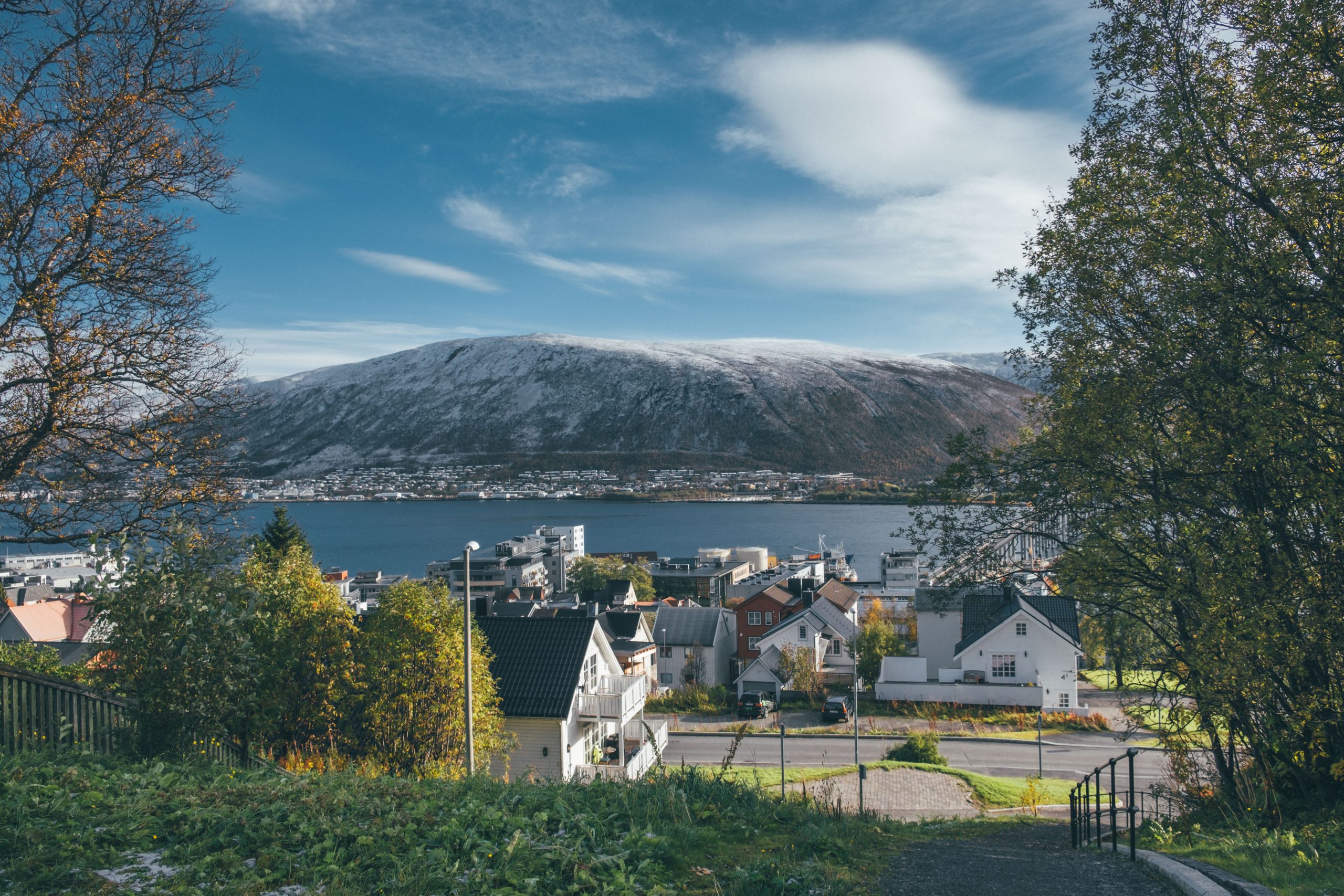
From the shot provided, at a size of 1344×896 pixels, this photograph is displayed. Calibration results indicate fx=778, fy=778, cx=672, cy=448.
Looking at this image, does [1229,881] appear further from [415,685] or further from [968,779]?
[968,779]

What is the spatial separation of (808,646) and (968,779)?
18150mm

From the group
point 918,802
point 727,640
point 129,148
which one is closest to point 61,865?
point 129,148

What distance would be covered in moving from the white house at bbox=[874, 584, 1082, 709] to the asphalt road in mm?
5528

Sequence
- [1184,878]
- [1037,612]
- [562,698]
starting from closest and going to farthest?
1. [1184,878]
2. [562,698]
3. [1037,612]

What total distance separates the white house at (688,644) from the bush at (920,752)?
700 inches

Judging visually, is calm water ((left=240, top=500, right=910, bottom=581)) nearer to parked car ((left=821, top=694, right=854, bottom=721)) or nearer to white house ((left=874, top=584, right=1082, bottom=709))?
white house ((left=874, top=584, right=1082, bottom=709))

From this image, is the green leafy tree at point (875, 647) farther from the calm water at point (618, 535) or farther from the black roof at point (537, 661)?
the calm water at point (618, 535)

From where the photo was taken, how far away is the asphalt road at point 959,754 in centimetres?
2550

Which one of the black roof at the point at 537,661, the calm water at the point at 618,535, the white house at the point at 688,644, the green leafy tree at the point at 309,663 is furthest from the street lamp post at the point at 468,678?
the calm water at the point at 618,535

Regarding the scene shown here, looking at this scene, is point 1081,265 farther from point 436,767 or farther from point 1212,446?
point 436,767

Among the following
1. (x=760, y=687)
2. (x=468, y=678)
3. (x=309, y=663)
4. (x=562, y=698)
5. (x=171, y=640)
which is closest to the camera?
(x=171, y=640)

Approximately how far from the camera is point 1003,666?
121ft

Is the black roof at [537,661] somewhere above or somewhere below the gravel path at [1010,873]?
below

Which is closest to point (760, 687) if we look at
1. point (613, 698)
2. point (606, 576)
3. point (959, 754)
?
point (959, 754)
